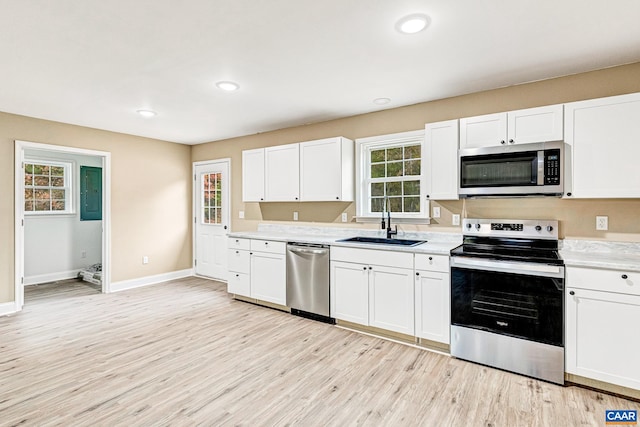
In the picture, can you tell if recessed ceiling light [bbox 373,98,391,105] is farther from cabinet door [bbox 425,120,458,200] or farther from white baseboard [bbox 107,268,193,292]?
white baseboard [bbox 107,268,193,292]

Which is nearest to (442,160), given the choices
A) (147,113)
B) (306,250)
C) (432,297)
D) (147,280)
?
(432,297)

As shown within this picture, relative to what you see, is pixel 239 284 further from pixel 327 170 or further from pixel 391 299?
pixel 391 299

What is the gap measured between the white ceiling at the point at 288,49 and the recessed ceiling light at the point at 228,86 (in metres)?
0.08

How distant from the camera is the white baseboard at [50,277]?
5.35 m

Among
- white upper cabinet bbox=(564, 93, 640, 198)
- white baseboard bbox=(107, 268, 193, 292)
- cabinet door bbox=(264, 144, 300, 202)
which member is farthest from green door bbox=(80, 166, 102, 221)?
white upper cabinet bbox=(564, 93, 640, 198)

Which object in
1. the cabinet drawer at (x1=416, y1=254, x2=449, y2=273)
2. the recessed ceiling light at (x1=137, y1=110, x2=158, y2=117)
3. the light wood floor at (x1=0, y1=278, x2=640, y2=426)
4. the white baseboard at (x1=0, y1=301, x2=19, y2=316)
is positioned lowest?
the light wood floor at (x1=0, y1=278, x2=640, y2=426)

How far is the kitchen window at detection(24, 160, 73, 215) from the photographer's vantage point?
17.7 feet

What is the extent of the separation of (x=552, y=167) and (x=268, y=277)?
3143 mm

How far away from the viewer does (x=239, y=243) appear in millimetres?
4398

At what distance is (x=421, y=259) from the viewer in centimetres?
295

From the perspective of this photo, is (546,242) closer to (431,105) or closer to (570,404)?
(570,404)

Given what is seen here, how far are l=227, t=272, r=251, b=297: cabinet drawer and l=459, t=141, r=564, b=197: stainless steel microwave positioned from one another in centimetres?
286

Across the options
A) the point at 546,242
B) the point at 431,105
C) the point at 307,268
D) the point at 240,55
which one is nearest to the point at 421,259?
the point at 546,242

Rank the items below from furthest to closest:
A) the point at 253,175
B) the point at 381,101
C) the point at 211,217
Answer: the point at 211,217, the point at 253,175, the point at 381,101
